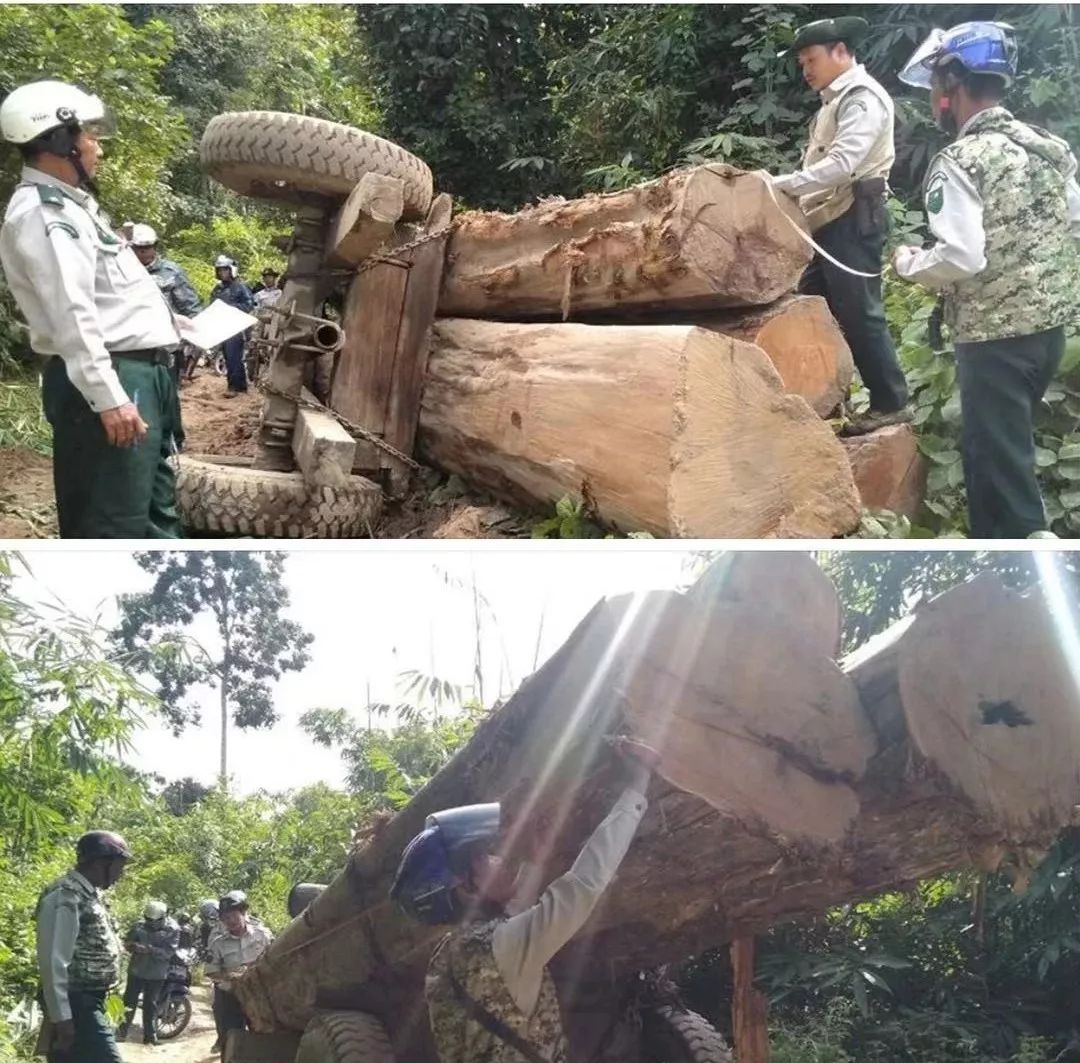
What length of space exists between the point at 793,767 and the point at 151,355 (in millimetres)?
1341

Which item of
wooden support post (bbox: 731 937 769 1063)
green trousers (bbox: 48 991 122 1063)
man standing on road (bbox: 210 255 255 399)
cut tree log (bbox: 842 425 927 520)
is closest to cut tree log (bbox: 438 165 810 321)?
cut tree log (bbox: 842 425 927 520)

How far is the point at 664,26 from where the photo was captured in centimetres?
234

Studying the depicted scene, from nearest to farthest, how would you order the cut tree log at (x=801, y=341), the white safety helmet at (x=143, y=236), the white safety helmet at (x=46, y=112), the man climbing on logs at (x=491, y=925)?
1. the man climbing on logs at (x=491, y=925)
2. the white safety helmet at (x=46, y=112)
3. the white safety helmet at (x=143, y=236)
4. the cut tree log at (x=801, y=341)

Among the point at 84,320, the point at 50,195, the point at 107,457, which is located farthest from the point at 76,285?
the point at 107,457

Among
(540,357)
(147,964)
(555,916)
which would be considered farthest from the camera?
(540,357)

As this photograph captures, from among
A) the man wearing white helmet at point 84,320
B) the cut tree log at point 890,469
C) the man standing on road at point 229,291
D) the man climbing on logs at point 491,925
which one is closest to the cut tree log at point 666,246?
the cut tree log at point 890,469

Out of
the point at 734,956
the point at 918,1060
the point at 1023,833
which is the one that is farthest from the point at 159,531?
the point at 918,1060

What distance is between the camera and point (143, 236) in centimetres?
226

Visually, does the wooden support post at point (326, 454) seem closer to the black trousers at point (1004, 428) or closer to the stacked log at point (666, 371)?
the stacked log at point (666, 371)

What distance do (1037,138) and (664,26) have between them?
2.54 ft

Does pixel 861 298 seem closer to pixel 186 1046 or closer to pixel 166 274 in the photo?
pixel 166 274

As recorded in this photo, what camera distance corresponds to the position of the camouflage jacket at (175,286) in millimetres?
2275

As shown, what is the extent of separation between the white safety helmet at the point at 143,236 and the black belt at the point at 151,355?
0.27 meters

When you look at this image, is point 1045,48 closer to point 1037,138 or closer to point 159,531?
point 1037,138
